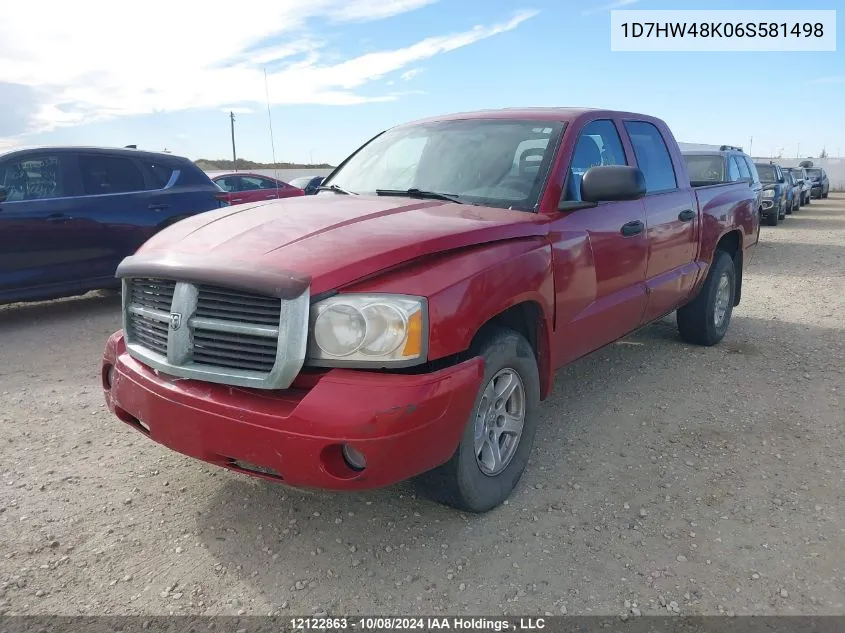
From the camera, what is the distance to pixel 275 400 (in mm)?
2381

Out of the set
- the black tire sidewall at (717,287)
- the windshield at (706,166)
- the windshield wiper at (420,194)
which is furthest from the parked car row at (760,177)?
the windshield wiper at (420,194)

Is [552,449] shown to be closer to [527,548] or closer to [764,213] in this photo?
[527,548]

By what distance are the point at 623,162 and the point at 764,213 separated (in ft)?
50.2

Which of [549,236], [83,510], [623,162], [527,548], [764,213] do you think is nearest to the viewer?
[527,548]

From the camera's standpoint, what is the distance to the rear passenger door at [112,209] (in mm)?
6645

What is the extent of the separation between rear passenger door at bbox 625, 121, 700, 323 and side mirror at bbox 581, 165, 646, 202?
3.09 feet

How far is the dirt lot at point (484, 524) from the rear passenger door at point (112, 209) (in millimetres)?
2433

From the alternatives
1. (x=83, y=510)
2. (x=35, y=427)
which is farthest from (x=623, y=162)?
(x=35, y=427)

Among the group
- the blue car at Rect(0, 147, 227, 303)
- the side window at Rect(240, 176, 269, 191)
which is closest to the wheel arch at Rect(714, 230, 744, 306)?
the blue car at Rect(0, 147, 227, 303)

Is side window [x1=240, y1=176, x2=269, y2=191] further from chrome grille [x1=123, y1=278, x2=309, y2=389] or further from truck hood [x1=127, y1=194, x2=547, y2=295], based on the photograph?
chrome grille [x1=123, y1=278, x2=309, y2=389]

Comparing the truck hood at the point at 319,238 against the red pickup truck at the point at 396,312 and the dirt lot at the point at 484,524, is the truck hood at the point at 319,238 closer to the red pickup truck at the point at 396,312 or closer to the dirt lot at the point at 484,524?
the red pickup truck at the point at 396,312

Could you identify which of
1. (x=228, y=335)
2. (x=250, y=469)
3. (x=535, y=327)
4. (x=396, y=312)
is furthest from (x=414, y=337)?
(x=535, y=327)

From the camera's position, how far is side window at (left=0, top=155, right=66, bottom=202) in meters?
6.24

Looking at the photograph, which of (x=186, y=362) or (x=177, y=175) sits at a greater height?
(x=177, y=175)
